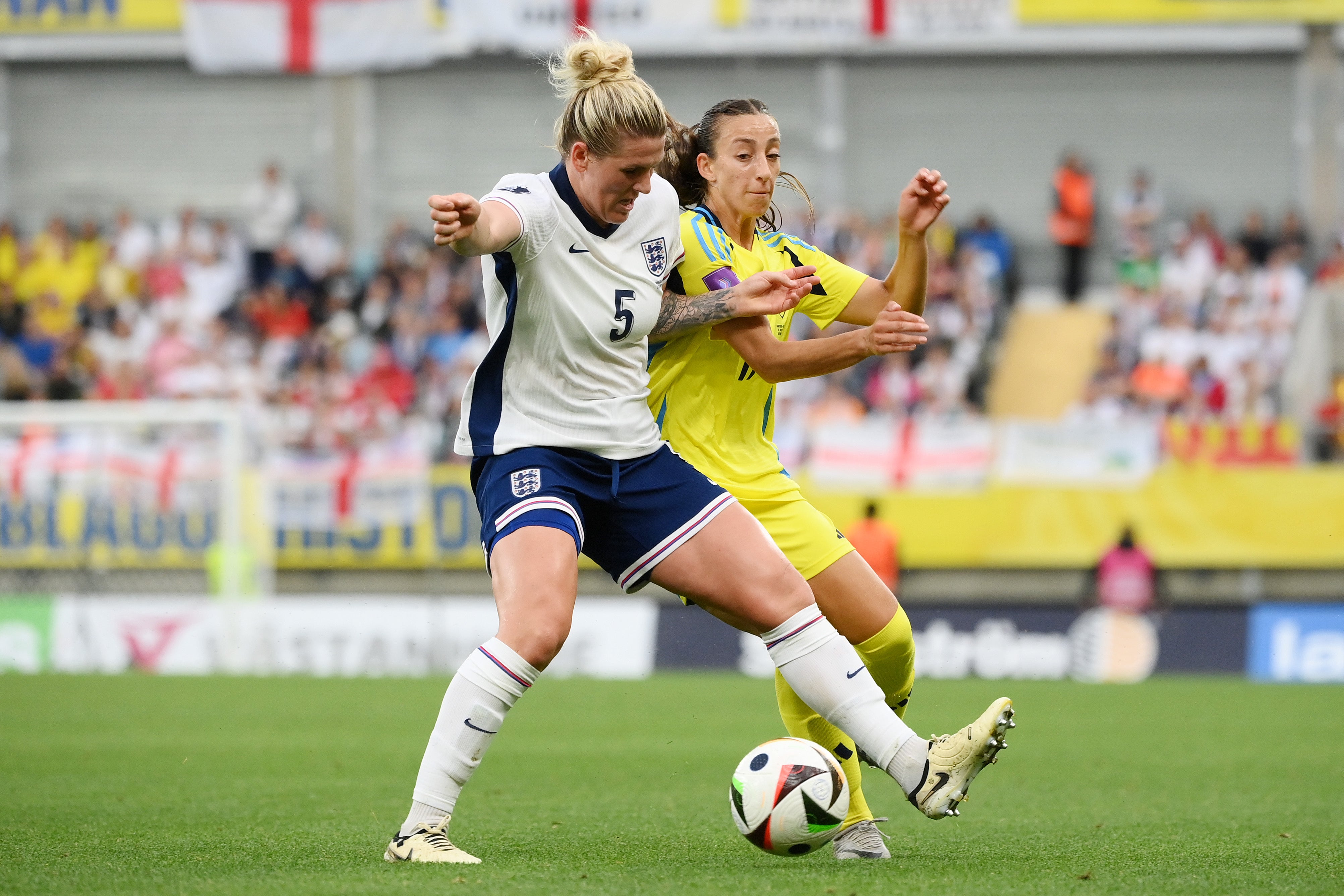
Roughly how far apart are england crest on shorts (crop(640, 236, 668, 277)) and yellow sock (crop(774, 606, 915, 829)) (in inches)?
54.5

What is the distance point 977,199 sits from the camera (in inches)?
999

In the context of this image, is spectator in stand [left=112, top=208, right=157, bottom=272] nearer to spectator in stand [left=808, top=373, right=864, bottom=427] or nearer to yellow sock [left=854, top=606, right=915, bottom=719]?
spectator in stand [left=808, top=373, right=864, bottom=427]

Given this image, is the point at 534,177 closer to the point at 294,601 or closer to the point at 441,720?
the point at 441,720

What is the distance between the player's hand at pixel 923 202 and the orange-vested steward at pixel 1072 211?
723 inches

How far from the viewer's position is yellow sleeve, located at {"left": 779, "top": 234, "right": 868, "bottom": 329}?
6.05m

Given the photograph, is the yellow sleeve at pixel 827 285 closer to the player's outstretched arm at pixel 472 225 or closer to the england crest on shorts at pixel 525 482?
the england crest on shorts at pixel 525 482

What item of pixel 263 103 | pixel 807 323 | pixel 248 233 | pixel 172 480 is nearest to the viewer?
pixel 172 480

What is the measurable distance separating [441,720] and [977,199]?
70.7ft

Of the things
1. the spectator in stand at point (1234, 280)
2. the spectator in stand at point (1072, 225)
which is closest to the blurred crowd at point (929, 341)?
the spectator in stand at point (1072, 225)

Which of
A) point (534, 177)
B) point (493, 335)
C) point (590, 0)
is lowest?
point (493, 335)

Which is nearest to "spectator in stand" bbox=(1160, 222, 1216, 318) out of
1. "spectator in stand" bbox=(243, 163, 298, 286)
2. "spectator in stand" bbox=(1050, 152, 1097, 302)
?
"spectator in stand" bbox=(1050, 152, 1097, 302)

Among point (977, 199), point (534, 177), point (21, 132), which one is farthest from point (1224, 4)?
point (534, 177)

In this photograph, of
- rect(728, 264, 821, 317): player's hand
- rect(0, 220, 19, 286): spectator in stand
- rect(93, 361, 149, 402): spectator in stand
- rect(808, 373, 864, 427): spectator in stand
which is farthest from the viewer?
rect(0, 220, 19, 286): spectator in stand

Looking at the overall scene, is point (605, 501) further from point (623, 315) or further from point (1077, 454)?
point (1077, 454)
